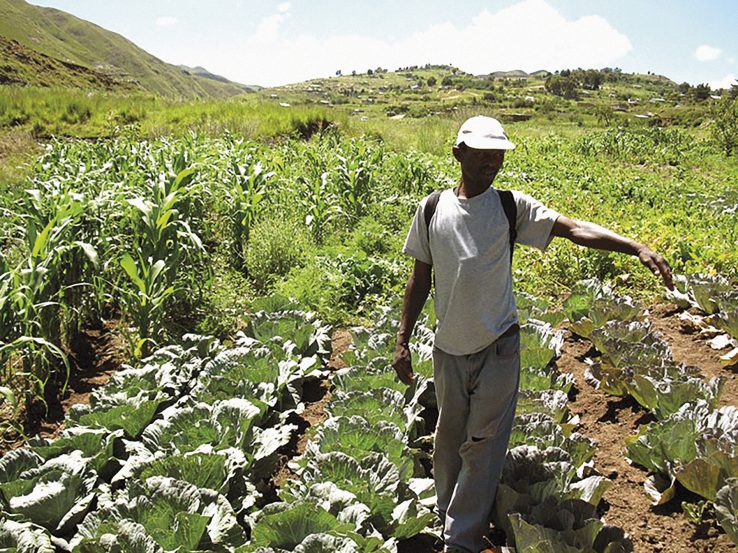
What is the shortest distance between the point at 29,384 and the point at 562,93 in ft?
279

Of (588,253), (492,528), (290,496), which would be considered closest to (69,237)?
(290,496)

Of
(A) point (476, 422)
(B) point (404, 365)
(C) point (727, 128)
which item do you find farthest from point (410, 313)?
(C) point (727, 128)

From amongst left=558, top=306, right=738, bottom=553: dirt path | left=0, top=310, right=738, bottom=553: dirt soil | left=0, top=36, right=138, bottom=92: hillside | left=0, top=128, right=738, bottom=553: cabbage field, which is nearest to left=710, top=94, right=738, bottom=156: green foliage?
left=0, top=128, right=738, bottom=553: cabbage field

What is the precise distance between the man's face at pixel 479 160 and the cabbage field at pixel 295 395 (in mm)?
1290

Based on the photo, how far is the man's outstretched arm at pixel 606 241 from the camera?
2000 mm

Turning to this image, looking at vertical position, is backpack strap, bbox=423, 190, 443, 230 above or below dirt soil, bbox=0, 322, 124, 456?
above

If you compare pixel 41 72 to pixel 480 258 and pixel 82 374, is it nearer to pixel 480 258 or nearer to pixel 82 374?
pixel 82 374

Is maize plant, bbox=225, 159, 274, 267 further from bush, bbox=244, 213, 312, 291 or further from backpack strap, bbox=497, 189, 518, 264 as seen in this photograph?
backpack strap, bbox=497, 189, 518, 264

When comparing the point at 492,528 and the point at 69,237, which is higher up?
the point at 69,237

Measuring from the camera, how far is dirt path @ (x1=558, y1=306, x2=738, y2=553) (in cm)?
232

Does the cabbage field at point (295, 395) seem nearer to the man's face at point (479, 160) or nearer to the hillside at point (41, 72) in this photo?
the man's face at point (479, 160)

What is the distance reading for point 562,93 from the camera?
78.6 metres

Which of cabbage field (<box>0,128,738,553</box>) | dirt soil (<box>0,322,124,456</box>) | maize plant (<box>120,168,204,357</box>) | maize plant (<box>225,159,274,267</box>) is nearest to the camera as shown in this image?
cabbage field (<box>0,128,738,553</box>)

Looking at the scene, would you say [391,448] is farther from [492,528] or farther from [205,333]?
[205,333]
